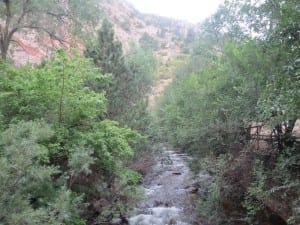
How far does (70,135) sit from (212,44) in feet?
98.3

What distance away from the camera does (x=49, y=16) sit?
47.6ft

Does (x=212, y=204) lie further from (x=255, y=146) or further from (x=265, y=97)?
(x=265, y=97)

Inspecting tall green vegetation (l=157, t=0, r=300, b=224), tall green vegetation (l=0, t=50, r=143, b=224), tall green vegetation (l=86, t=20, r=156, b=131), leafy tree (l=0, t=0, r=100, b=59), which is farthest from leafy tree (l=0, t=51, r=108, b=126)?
leafy tree (l=0, t=0, r=100, b=59)

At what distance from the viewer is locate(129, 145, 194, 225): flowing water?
10.8m

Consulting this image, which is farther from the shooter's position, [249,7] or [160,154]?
[160,154]

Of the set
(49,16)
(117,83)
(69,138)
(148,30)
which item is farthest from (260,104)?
(148,30)

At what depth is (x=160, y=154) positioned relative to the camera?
57.7 ft

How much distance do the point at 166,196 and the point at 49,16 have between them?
29.4 feet

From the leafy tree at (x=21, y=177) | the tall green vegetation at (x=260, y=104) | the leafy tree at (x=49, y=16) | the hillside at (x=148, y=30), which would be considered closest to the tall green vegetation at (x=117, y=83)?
the leafy tree at (x=49, y=16)

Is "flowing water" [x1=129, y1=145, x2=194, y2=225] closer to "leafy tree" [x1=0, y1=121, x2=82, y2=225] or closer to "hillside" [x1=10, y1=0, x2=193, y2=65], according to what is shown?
"leafy tree" [x1=0, y1=121, x2=82, y2=225]

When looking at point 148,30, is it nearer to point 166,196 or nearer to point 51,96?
point 166,196

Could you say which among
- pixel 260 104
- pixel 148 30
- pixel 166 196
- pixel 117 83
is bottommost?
pixel 166 196

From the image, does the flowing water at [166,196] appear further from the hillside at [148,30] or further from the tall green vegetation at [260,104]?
the hillside at [148,30]

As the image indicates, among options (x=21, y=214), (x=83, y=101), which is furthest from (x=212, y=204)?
(x=21, y=214)
